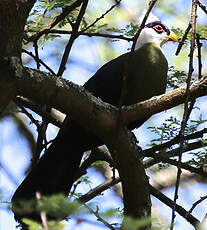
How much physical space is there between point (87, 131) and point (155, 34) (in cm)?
140

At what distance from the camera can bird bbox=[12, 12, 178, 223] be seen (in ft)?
9.67

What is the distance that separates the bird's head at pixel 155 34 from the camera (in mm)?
4176

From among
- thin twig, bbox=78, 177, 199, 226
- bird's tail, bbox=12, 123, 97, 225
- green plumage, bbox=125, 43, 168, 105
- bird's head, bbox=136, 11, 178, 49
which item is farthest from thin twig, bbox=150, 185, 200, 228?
bird's head, bbox=136, 11, 178, 49

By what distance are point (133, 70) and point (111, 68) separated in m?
→ 0.14

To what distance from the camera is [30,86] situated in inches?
86.4

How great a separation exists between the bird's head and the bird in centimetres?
22

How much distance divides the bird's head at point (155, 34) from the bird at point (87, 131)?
218 mm

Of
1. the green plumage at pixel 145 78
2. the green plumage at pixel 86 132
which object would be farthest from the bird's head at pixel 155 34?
the green plumage at pixel 145 78

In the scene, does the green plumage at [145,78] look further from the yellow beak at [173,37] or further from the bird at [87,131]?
the yellow beak at [173,37]

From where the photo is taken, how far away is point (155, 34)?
167 inches

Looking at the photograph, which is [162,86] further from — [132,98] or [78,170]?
[78,170]

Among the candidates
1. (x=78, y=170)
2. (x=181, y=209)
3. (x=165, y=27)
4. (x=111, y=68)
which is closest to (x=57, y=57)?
(x=165, y=27)

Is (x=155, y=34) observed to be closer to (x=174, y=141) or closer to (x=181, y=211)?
(x=174, y=141)

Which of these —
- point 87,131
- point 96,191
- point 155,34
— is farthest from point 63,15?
point 155,34
